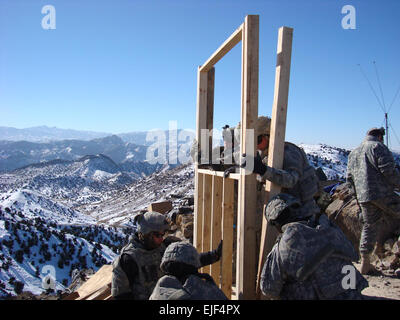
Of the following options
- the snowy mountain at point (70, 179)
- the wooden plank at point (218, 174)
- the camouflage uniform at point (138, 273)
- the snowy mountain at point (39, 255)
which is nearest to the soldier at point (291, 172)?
the wooden plank at point (218, 174)

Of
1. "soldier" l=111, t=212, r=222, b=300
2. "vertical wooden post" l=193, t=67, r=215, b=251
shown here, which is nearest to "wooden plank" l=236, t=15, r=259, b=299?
"soldier" l=111, t=212, r=222, b=300

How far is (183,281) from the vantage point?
232 cm

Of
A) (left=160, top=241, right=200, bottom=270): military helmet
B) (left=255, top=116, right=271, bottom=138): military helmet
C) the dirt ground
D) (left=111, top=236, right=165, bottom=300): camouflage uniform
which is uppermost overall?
(left=255, top=116, right=271, bottom=138): military helmet

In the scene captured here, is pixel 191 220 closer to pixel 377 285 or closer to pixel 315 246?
pixel 377 285

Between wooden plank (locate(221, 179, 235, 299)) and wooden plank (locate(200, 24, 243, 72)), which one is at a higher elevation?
wooden plank (locate(200, 24, 243, 72))

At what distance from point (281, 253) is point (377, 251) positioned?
14.3ft

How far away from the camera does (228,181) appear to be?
12.0 feet

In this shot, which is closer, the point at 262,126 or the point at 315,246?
the point at 315,246

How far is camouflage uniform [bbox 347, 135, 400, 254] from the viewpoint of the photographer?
4219mm

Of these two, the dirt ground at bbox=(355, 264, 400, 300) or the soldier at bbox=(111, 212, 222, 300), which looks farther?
the dirt ground at bbox=(355, 264, 400, 300)

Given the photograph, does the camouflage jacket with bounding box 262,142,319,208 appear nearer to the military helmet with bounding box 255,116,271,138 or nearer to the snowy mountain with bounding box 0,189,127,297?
the military helmet with bounding box 255,116,271,138

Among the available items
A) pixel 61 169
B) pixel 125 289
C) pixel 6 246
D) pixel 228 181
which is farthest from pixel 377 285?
pixel 61 169

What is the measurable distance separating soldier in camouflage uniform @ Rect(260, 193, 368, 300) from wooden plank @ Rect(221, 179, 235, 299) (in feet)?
4.50
